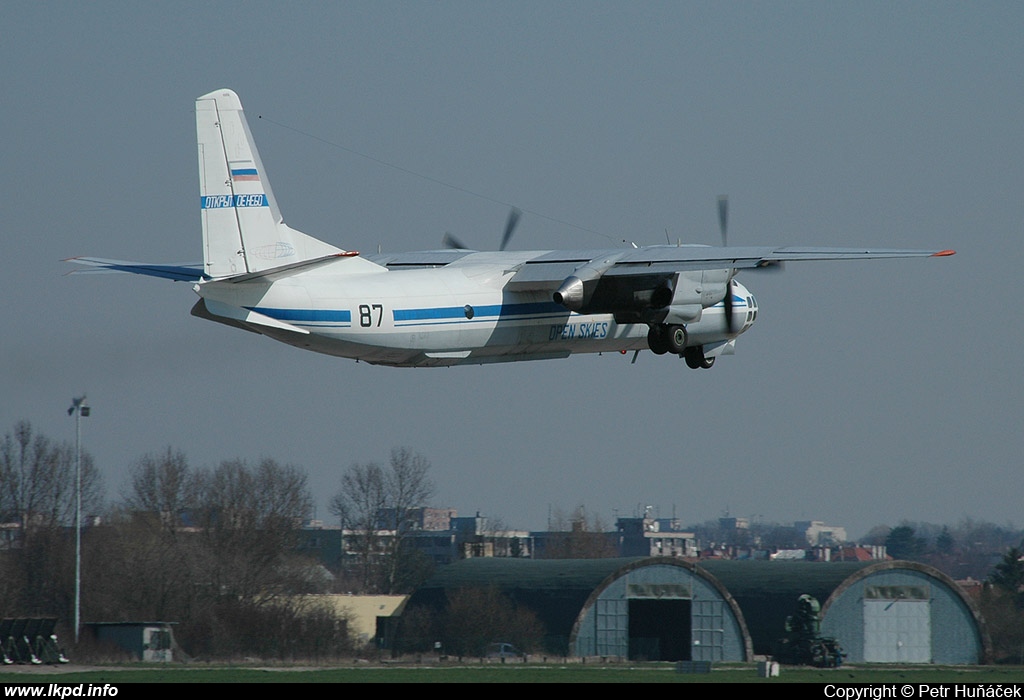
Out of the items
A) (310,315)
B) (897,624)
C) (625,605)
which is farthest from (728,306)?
(897,624)

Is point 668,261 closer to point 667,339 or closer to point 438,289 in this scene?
point 667,339

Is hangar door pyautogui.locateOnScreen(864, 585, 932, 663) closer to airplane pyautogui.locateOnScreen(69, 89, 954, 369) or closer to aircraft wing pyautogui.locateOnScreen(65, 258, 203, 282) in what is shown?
airplane pyautogui.locateOnScreen(69, 89, 954, 369)

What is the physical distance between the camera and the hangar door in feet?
161

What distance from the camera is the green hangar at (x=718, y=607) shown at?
48.9 meters

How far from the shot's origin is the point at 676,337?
2994cm

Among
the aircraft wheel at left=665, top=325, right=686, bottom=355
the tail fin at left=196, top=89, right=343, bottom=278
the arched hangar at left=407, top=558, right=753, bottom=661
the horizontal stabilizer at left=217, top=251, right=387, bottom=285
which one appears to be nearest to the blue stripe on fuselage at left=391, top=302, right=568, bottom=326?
the horizontal stabilizer at left=217, top=251, right=387, bottom=285

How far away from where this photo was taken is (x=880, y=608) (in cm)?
5019

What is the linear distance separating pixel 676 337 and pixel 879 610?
2449 cm

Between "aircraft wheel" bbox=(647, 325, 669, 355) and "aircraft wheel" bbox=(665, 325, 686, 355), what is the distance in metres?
0.09

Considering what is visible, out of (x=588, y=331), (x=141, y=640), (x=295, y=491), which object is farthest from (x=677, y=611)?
(x=588, y=331)

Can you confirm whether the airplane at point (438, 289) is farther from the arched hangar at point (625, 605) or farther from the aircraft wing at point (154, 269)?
the arched hangar at point (625, 605)

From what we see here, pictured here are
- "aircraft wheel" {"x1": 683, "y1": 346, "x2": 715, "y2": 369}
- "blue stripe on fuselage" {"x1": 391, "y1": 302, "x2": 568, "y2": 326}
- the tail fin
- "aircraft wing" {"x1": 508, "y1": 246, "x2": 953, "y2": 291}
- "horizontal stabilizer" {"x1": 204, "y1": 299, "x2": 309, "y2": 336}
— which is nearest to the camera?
"horizontal stabilizer" {"x1": 204, "y1": 299, "x2": 309, "y2": 336}

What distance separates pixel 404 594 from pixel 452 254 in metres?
24.8
